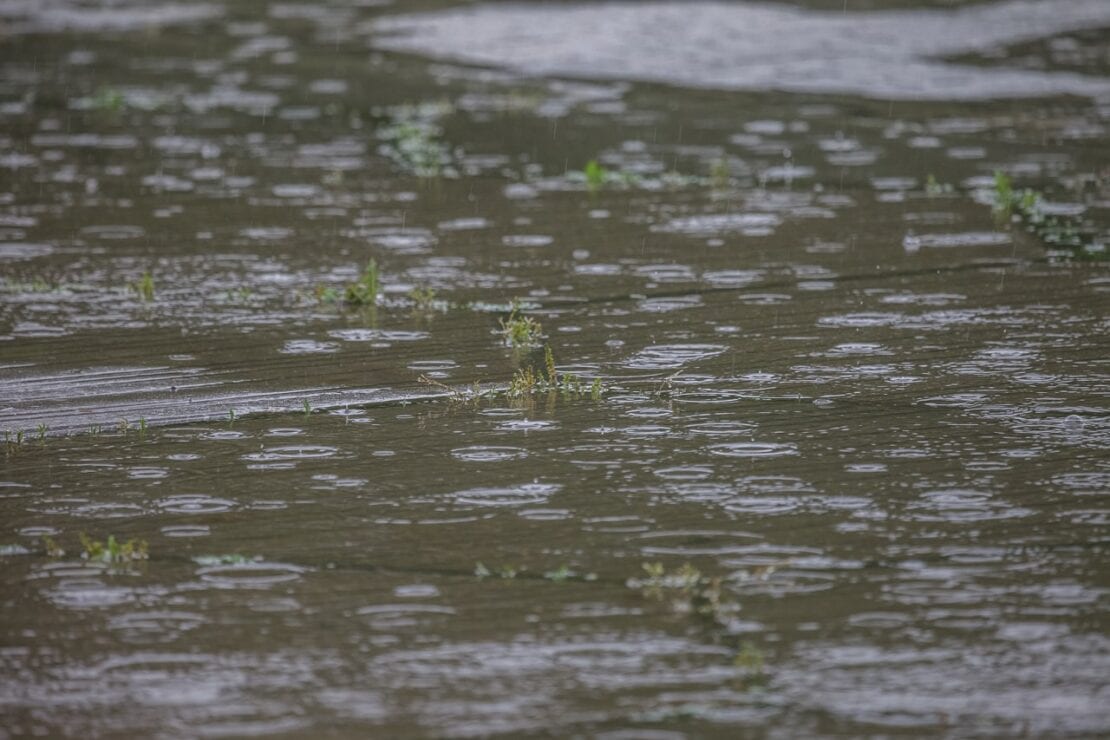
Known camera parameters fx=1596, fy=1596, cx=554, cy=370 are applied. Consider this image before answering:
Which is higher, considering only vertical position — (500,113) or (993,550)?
(500,113)

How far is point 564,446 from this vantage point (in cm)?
533

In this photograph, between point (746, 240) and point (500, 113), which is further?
point (500, 113)

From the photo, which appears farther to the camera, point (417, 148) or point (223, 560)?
point (417, 148)

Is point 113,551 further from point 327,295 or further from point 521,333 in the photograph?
point 327,295

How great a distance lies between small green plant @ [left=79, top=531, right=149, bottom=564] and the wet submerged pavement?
0.09ft

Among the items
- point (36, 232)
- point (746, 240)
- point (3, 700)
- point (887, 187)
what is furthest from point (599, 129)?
point (3, 700)

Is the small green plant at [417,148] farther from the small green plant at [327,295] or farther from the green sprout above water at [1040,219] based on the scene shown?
the green sprout above water at [1040,219]

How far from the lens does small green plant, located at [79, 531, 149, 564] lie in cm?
448

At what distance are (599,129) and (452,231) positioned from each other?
339cm

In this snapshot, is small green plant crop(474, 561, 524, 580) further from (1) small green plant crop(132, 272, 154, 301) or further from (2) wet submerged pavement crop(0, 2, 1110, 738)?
(1) small green plant crop(132, 272, 154, 301)

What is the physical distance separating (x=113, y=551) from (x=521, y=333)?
252cm

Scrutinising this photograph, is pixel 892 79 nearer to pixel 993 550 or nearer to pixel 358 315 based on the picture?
pixel 358 315

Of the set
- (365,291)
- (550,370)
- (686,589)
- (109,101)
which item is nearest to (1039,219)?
(365,291)

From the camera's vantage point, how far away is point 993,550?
14.5 ft
